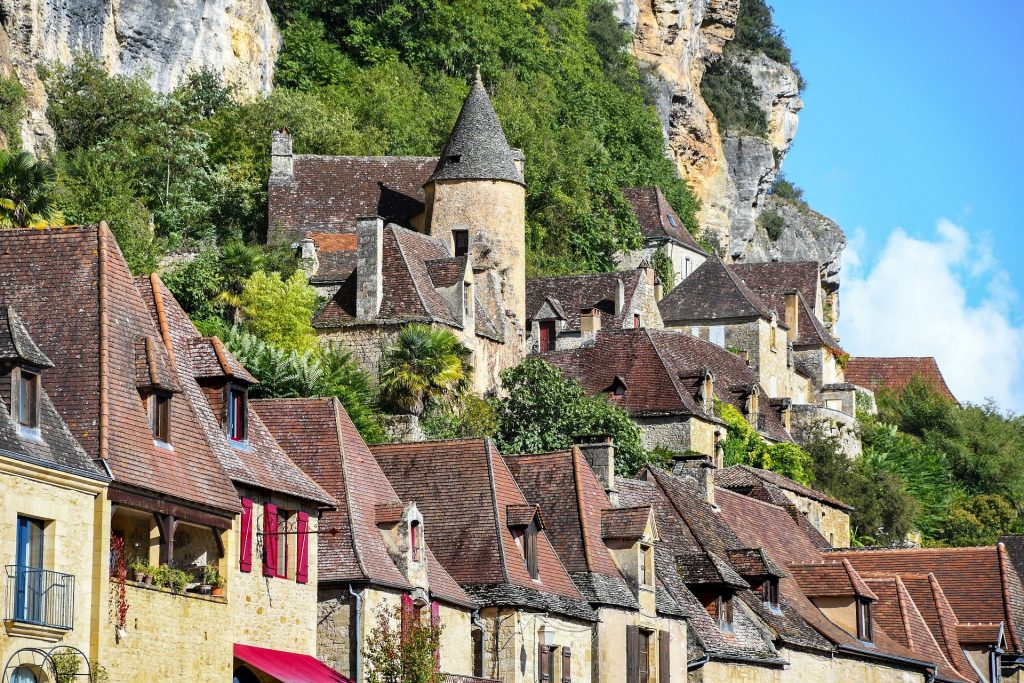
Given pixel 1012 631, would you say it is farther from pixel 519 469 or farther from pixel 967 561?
pixel 519 469

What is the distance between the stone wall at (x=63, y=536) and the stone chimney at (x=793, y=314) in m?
63.4

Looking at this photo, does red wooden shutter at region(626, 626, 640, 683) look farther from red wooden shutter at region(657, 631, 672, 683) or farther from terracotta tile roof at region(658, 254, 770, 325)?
terracotta tile roof at region(658, 254, 770, 325)

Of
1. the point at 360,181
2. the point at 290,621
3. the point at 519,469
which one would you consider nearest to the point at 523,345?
the point at 360,181

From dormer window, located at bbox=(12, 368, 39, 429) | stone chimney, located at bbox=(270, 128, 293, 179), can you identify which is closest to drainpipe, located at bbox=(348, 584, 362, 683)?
dormer window, located at bbox=(12, 368, 39, 429)

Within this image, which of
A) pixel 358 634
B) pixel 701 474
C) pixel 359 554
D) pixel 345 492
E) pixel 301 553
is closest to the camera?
pixel 301 553

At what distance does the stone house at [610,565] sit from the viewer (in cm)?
4109

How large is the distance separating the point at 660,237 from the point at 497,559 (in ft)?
170

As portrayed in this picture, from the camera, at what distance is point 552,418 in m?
59.6

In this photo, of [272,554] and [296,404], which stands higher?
[296,404]

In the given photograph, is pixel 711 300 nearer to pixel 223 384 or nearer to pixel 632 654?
pixel 632 654

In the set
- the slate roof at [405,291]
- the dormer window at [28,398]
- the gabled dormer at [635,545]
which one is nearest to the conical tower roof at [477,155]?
the slate roof at [405,291]

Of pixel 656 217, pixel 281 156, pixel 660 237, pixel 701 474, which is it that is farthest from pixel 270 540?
pixel 656 217

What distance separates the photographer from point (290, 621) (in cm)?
3231

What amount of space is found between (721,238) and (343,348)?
52.6 meters
